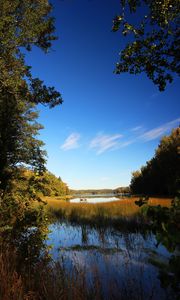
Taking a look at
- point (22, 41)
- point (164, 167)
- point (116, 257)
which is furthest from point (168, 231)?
point (164, 167)

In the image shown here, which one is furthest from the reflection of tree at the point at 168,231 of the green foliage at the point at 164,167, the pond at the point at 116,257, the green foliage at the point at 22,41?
the green foliage at the point at 164,167

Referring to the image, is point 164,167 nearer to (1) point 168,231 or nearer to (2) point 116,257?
(2) point 116,257

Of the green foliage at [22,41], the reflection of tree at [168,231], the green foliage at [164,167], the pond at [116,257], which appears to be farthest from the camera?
the green foliage at [164,167]

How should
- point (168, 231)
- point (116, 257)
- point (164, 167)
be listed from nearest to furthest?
1. point (168, 231)
2. point (116, 257)
3. point (164, 167)

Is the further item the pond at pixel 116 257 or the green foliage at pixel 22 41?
the green foliage at pixel 22 41

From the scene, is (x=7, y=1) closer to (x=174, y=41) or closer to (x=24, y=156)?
(x=174, y=41)

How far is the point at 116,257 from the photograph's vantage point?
1137 centimetres

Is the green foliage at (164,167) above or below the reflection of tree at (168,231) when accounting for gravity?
above

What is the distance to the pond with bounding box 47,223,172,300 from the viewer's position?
745 centimetres

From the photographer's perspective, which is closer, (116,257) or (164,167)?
(116,257)

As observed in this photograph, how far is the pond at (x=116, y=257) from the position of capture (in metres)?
7.45

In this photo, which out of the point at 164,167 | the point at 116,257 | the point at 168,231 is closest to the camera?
the point at 168,231

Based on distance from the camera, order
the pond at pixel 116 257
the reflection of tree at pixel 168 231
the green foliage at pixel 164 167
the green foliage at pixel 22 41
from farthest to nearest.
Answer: the green foliage at pixel 164 167 < the green foliage at pixel 22 41 < the pond at pixel 116 257 < the reflection of tree at pixel 168 231

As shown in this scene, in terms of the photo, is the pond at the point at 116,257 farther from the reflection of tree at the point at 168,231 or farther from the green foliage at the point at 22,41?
the green foliage at the point at 22,41
